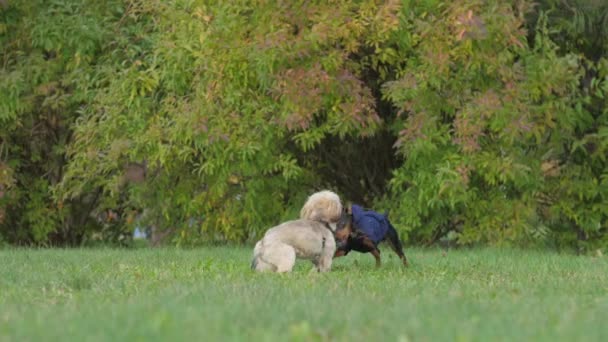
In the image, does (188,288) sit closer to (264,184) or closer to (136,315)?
(136,315)

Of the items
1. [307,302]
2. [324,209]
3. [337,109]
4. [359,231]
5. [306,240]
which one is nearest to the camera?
[307,302]

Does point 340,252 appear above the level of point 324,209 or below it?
below

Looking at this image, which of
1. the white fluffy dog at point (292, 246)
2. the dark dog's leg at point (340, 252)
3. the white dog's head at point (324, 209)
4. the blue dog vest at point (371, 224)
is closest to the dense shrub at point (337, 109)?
the blue dog vest at point (371, 224)

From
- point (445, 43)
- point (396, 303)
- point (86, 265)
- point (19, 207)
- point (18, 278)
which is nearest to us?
point (396, 303)

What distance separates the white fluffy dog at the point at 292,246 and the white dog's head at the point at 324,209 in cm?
9

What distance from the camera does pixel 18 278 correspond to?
35.4ft

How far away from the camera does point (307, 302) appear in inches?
299

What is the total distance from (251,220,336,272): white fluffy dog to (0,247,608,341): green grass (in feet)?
0.64

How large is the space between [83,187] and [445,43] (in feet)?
22.7

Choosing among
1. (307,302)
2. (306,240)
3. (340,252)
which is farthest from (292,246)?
(307,302)

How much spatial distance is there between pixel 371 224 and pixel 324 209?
2.58 ft

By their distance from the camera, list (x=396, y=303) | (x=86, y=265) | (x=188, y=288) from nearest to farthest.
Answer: (x=396, y=303) < (x=188, y=288) < (x=86, y=265)

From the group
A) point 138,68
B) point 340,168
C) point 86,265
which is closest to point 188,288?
point 86,265

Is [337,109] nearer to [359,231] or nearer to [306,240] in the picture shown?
[359,231]
